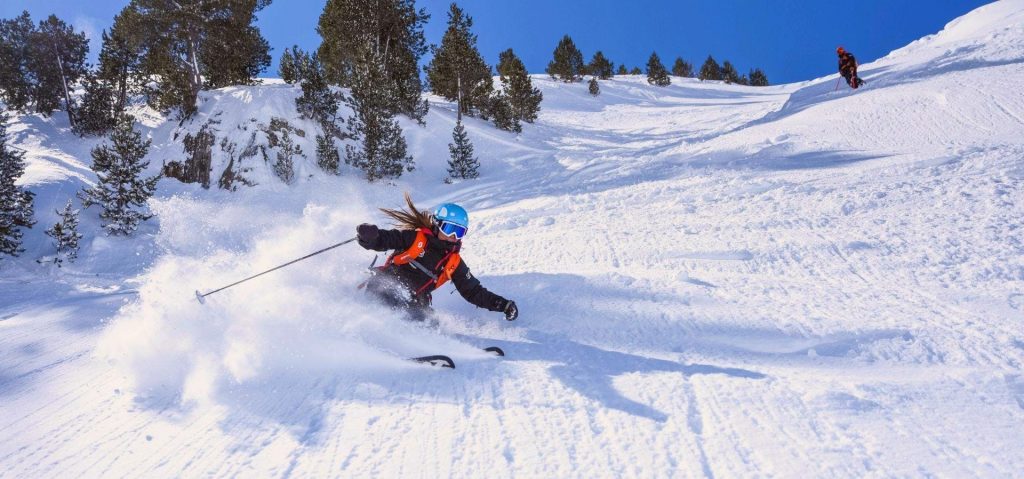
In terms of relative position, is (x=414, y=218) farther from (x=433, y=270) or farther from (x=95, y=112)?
(x=95, y=112)

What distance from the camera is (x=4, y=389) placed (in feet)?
11.5

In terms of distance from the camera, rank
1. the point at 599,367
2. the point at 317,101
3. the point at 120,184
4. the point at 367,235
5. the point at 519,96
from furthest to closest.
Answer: the point at 519,96, the point at 317,101, the point at 120,184, the point at 367,235, the point at 599,367

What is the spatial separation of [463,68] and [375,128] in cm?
1077

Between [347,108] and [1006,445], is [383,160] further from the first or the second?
[1006,445]

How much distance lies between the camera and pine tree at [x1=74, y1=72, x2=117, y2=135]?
23219 millimetres

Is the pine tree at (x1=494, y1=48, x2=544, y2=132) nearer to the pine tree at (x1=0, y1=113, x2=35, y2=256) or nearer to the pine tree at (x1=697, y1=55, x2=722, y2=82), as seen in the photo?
the pine tree at (x1=0, y1=113, x2=35, y2=256)

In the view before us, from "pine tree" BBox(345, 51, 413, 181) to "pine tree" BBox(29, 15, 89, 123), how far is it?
673 inches

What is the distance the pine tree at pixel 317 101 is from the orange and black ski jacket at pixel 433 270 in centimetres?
1810

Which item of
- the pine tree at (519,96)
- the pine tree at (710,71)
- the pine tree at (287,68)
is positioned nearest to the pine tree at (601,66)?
the pine tree at (710,71)

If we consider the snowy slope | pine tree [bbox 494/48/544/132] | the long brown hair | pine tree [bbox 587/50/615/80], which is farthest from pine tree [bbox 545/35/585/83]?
the long brown hair

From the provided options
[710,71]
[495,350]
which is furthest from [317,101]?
[710,71]

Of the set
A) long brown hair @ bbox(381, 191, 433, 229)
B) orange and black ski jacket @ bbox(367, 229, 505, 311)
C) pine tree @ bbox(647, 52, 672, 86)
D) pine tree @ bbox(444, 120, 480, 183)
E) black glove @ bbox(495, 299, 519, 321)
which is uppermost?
pine tree @ bbox(647, 52, 672, 86)

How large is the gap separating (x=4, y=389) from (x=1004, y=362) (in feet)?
23.8

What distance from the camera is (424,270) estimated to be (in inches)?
189
